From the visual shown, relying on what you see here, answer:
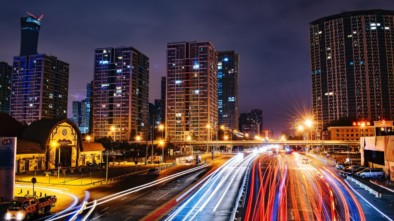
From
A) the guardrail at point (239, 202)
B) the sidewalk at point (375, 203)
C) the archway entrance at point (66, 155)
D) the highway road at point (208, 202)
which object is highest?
the archway entrance at point (66, 155)

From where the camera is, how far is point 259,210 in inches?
1073

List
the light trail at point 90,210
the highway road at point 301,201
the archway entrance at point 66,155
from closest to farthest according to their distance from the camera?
Answer: the light trail at point 90,210
the highway road at point 301,201
the archway entrance at point 66,155

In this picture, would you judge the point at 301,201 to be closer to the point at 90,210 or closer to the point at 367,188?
the point at 367,188

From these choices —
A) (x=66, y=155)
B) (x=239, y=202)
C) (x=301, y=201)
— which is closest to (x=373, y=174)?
(x=301, y=201)

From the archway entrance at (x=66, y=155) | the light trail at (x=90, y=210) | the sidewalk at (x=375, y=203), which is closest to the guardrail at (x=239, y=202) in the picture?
the sidewalk at (x=375, y=203)

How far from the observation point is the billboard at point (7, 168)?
1241 inches

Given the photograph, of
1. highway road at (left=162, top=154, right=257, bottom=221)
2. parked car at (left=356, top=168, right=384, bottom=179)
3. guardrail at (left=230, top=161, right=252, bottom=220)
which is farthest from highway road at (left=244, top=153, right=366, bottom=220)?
parked car at (left=356, top=168, right=384, bottom=179)

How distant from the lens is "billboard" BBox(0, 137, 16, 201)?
31516 mm

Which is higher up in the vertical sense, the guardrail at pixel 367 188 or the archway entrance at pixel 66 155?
the archway entrance at pixel 66 155

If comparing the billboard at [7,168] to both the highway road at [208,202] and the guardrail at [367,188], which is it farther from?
the guardrail at [367,188]

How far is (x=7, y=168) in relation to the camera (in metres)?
31.6

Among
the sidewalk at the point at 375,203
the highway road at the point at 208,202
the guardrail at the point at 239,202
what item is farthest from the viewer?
the sidewalk at the point at 375,203

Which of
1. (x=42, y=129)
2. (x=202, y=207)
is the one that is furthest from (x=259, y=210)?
(x=42, y=129)

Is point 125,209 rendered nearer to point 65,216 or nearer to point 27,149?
point 65,216
